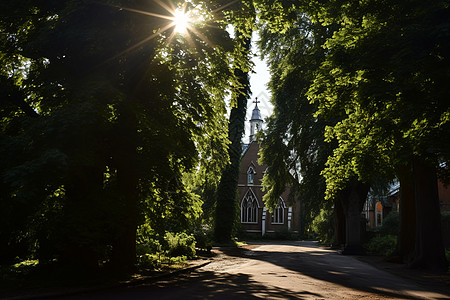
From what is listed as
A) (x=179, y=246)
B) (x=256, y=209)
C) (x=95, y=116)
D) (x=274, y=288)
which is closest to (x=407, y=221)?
(x=179, y=246)

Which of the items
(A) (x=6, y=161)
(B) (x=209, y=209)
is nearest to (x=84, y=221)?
(A) (x=6, y=161)

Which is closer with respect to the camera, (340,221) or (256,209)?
(340,221)

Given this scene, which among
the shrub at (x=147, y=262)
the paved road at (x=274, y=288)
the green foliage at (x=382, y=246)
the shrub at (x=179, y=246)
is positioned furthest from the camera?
the green foliage at (x=382, y=246)

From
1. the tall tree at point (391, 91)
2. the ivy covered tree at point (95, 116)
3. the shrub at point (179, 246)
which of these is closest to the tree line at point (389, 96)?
the tall tree at point (391, 91)

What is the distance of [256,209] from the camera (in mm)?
66312

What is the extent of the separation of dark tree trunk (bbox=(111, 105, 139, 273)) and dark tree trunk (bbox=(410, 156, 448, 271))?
33.4ft

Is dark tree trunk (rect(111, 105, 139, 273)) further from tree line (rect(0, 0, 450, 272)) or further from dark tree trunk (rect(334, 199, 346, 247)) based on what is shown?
dark tree trunk (rect(334, 199, 346, 247))

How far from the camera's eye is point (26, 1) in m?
10.9

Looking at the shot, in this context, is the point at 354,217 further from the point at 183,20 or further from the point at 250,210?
the point at 250,210

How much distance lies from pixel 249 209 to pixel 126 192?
5586cm

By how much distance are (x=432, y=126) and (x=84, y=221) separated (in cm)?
952

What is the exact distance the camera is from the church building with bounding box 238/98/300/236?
65938mm

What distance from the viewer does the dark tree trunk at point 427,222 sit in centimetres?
1580

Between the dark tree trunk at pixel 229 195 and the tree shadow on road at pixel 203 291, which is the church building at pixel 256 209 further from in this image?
the tree shadow on road at pixel 203 291
